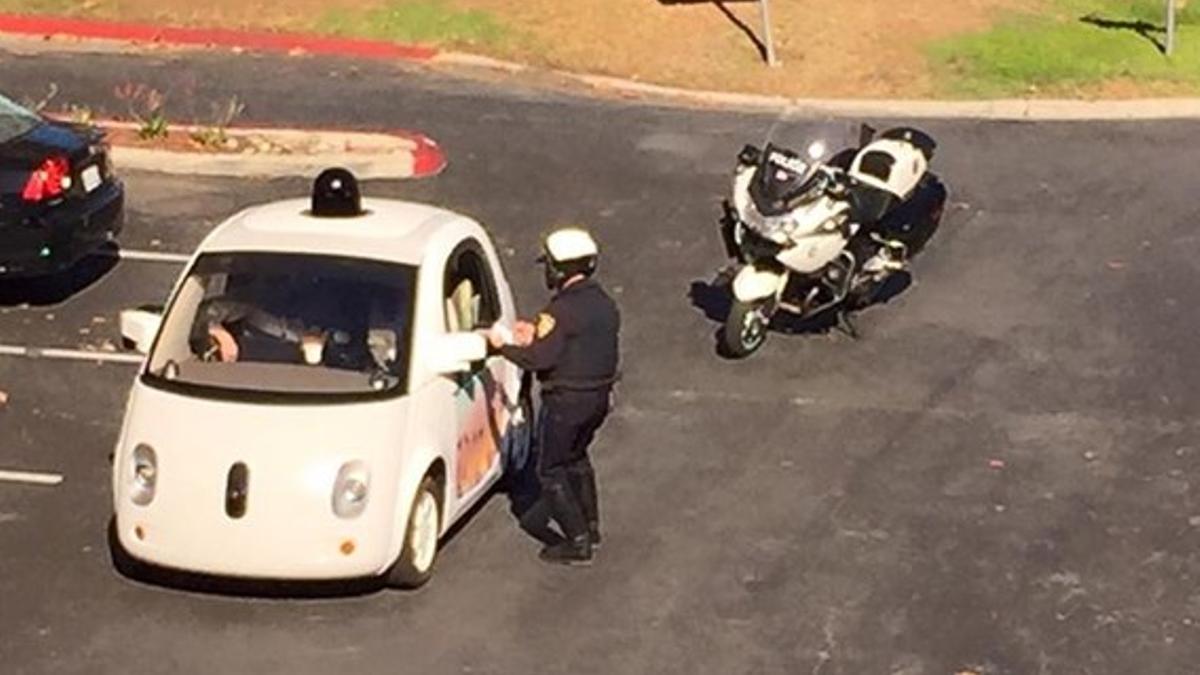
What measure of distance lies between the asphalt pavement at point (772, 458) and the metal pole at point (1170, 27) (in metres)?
2.96

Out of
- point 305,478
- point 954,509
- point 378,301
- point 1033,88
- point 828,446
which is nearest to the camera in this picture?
point 305,478

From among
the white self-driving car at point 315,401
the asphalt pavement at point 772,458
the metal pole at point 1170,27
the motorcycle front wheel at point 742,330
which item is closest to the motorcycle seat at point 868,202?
the asphalt pavement at point 772,458

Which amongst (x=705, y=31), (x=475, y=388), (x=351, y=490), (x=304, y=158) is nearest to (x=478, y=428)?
(x=475, y=388)

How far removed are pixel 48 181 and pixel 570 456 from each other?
210 inches

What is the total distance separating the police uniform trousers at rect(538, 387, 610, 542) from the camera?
12.1 metres

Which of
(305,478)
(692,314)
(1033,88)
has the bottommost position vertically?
(1033,88)

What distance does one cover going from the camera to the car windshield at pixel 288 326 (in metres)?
12.0

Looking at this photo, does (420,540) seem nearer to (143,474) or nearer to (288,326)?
(288,326)

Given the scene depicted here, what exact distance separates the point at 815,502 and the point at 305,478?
324 cm

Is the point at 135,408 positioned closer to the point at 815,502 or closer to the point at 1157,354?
the point at 815,502

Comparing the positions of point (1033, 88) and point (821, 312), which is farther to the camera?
point (1033, 88)

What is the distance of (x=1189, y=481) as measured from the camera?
1384cm

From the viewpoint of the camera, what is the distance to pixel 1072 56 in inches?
Answer: 964

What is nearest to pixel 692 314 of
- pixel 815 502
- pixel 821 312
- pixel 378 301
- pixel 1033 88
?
pixel 821 312
